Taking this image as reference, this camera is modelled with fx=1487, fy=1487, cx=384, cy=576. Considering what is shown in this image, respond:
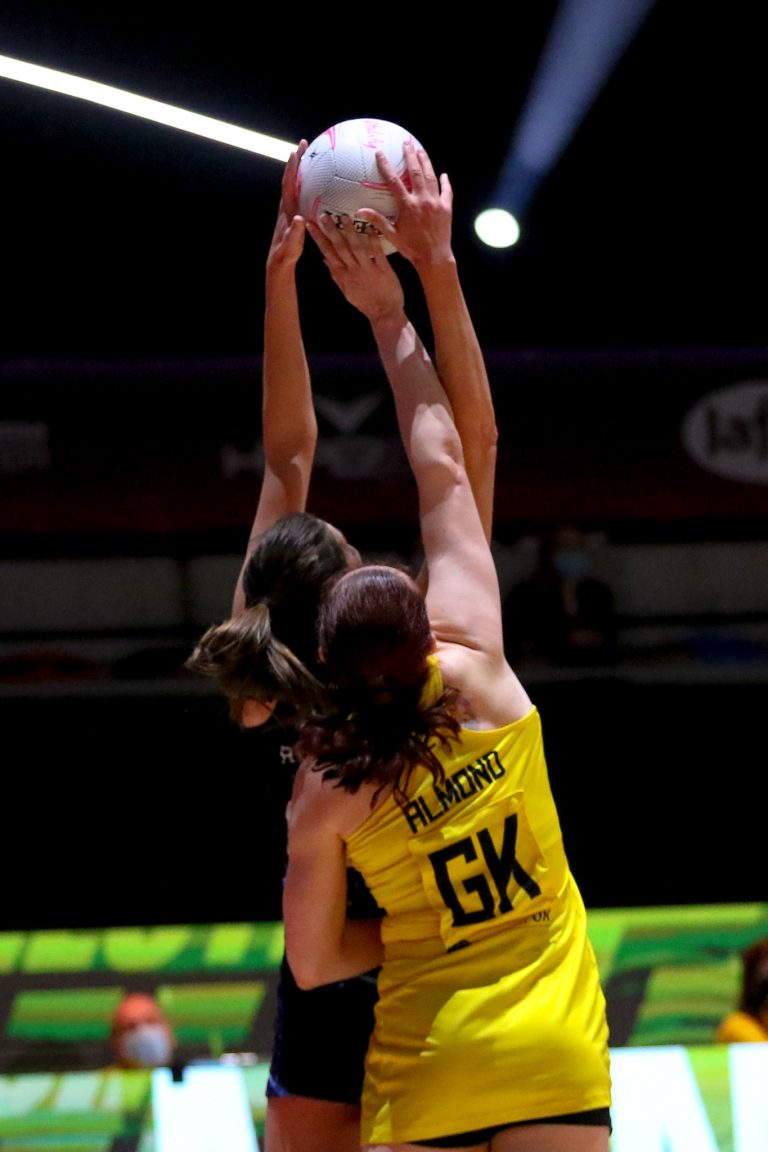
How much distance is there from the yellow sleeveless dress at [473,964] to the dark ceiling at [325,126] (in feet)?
12.3

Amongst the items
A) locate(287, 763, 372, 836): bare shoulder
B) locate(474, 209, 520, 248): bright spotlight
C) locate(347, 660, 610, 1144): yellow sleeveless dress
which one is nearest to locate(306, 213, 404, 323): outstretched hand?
locate(347, 660, 610, 1144): yellow sleeveless dress

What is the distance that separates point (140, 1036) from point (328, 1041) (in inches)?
139

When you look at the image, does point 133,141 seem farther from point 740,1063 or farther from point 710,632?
point 740,1063

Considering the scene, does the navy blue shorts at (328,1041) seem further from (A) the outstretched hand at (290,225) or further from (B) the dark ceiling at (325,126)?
(B) the dark ceiling at (325,126)

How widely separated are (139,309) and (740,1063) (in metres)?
4.17

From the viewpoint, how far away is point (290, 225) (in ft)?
8.28

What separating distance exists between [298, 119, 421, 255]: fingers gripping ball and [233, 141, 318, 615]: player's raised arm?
0.06 meters

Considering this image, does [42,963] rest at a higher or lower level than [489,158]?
lower

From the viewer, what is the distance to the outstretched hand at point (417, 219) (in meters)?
2.33

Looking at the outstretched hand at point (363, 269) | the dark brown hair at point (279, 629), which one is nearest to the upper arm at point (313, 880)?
the dark brown hair at point (279, 629)

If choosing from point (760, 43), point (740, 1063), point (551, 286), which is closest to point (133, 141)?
point (551, 286)

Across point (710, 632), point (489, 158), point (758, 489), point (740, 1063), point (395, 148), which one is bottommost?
point (740, 1063)

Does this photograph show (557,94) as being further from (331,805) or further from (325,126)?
(331,805)

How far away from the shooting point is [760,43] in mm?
5176
